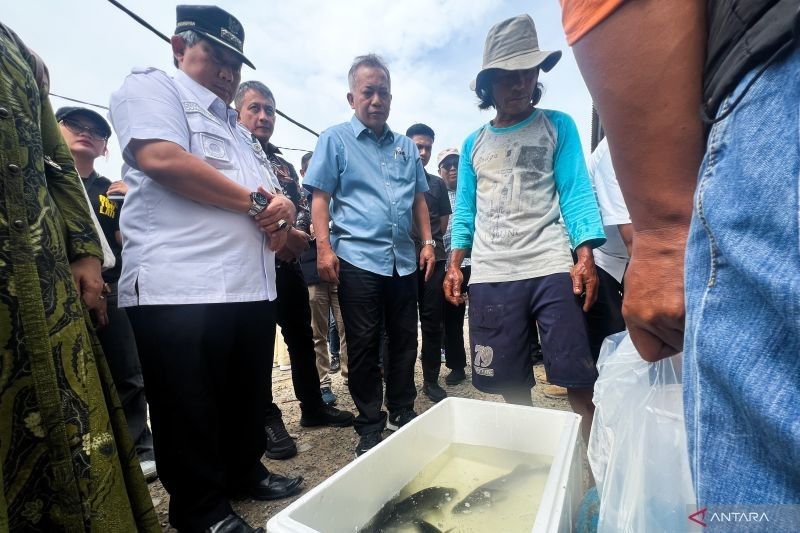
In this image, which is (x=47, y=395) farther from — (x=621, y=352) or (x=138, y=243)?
(x=621, y=352)

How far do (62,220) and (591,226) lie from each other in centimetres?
201

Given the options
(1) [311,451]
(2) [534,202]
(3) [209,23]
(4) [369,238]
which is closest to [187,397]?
(1) [311,451]

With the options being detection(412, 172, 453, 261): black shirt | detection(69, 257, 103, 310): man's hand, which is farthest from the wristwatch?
detection(412, 172, 453, 261): black shirt

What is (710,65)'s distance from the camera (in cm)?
51

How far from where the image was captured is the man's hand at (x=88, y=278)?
1.12 metres

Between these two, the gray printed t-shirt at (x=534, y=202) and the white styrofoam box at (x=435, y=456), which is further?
the gray printed t-shirt at (x=534, y=202)

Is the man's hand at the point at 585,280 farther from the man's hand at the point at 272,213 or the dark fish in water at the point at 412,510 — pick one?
the man's hand at the point at 272,213

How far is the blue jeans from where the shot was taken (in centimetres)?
40

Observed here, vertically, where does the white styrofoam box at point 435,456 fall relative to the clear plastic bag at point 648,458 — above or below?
below

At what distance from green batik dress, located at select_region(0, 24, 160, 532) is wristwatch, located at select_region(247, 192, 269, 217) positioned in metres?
0.64

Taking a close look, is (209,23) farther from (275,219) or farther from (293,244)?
(293,244)

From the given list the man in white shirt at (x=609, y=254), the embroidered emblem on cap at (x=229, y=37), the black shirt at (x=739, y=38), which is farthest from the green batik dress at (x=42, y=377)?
the man in white shirt at (x=609, y=254)

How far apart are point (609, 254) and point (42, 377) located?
251cm

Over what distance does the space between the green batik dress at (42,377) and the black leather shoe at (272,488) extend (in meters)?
0.83
